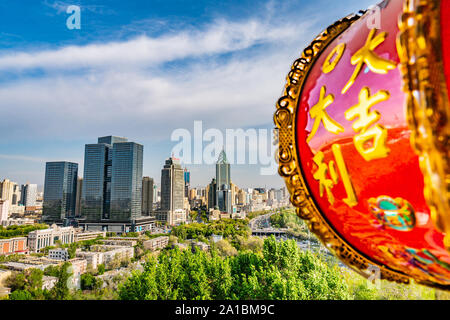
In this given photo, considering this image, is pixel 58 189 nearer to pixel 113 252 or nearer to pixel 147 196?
pixel 147 196

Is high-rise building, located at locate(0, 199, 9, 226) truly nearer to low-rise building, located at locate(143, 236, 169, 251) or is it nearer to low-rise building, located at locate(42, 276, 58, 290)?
low-rise building, located at locate(42, 276, 58, 290)

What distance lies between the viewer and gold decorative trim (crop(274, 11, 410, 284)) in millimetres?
489

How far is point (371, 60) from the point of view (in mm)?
362

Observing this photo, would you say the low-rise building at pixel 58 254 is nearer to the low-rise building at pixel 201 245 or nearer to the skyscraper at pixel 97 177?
→ the low-rise building at pixel 201 245

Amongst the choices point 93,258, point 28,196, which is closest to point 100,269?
→ point 93,258

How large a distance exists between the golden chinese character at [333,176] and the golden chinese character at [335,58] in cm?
15

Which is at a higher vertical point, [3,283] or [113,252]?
[113,252]

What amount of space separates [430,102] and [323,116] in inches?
6.9

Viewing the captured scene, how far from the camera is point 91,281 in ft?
12.6

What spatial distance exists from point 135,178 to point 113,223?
132 centimetres

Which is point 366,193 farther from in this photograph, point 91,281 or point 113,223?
point 113,223

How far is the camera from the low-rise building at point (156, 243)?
508 centimetres

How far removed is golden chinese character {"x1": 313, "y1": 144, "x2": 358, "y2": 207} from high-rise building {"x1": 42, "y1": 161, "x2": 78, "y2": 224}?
7.71 m
